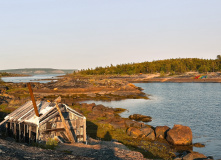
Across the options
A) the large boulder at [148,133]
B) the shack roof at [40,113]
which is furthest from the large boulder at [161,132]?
the shack roof at [40,113]

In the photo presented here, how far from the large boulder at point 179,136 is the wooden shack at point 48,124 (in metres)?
11.0

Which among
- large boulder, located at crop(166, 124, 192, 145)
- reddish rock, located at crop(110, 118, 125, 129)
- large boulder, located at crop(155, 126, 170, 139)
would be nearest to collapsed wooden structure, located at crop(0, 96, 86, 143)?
large boulder, located at crop(166, 124, 192, 145)

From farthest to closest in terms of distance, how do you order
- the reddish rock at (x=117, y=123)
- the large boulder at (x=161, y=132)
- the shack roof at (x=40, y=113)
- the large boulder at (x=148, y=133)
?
the reddish rock at (x=117, y=123)
the large boulder at (x=161, y=132)
the large boulder at (x=148, y=133)
the shack roof at (x=40, y=113)

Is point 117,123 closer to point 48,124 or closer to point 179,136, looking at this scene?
point 179,136

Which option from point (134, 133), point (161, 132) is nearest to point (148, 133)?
point (161, 132)

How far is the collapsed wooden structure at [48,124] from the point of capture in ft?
63.8

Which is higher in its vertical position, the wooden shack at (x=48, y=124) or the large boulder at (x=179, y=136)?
the wooden shack at (x=48, y=124)

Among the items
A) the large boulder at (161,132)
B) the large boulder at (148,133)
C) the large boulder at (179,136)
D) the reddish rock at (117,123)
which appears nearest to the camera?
the large boulder at (179,136)

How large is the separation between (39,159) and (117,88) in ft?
243

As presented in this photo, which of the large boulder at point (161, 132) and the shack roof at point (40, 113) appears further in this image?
the large boulder at point (161, 132)

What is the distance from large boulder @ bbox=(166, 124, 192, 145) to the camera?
26.4 metres

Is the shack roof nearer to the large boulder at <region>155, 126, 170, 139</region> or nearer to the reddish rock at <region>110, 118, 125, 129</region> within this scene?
the large boulder at <region>155, 126, 170, 139</region>

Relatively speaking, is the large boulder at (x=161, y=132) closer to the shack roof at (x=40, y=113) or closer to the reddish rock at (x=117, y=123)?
the reddish rock at (x=117, y=123)

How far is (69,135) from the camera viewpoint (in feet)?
65.3
